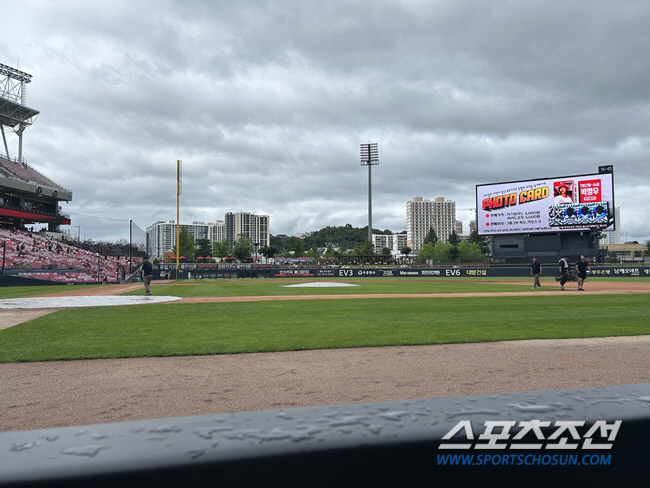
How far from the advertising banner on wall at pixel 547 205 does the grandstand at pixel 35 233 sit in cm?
4172

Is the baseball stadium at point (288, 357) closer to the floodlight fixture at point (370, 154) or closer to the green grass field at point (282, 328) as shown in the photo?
the green grass field at point (282, 328)

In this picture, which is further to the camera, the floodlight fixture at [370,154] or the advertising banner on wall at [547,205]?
the floodlight fixture at [370,154]

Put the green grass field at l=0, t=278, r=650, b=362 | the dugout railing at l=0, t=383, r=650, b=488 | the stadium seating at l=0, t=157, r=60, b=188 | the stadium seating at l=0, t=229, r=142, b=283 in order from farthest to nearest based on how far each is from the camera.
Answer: the stadium seating at l=0, t=157, r=60, b=188
the stadium seating at l=0, t=229, r=142, b=283
the green grass field at l=0, t=278, r=650, b=362
the dugout railing at l=0, t=383, r=650, b=488

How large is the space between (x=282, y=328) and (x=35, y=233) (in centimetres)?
6184

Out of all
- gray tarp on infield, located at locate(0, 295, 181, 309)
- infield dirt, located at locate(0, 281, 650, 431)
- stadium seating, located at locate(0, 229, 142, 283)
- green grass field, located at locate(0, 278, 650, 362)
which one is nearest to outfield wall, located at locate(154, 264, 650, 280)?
stadium seating, located at locate(0, 229, 142, 283)

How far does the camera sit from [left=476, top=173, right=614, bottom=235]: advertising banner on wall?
2015 inches

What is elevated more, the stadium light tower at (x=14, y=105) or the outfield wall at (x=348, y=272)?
the stadium light tower at (x=14, y=105)

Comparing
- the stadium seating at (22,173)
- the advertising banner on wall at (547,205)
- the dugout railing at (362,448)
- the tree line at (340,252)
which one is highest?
the stadium seating at (22,173)

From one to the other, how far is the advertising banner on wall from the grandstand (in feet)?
137

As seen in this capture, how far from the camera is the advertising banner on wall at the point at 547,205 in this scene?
168 ft

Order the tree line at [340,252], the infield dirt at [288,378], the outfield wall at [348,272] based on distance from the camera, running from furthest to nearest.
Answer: the tree line at [340,252] < the outfield wall at [348,272] < the infield dirt at [288,378]

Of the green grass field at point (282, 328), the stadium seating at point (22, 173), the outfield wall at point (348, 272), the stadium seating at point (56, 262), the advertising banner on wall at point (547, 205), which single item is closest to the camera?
the green grass field at point (282, 328)

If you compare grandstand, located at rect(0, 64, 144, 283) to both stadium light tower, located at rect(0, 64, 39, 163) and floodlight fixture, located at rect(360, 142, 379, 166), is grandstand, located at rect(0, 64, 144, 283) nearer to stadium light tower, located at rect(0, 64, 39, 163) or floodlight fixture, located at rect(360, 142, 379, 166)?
stadium light tower, located at rect(0, 64, 39, 163)

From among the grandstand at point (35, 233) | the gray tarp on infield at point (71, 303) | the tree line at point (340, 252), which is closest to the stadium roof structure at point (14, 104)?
the grandstand at point (35, 233)
